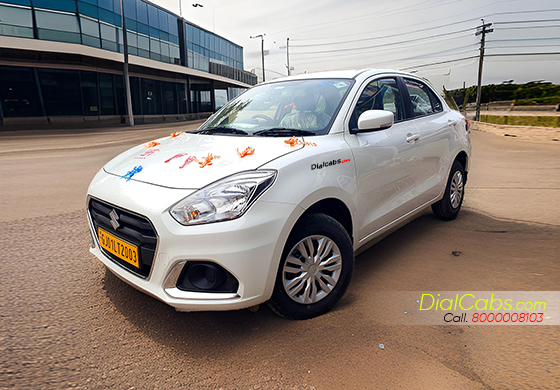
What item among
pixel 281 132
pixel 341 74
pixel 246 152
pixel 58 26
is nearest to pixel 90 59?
pixel 58 26

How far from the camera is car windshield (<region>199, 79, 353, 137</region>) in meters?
3.08

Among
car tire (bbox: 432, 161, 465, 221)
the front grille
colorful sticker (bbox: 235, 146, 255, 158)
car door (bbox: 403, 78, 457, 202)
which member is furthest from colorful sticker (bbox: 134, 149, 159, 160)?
car tire (bbox: 432, 161, 465, 221)

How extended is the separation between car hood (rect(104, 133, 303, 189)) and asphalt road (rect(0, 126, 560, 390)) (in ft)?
3.26

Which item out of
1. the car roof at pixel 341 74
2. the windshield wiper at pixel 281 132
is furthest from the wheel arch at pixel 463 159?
the windshield wiper at pixel 281 132

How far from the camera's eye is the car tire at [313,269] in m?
2.46

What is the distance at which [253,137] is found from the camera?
3021 millimetres

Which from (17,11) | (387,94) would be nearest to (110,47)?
(17,11)

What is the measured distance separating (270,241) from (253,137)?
1.07m

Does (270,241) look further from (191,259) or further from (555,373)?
(555,373)

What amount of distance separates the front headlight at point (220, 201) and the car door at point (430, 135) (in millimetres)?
2236

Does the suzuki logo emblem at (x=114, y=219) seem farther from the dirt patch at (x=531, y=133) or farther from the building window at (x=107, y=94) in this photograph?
the building window at (x=107, y=94)

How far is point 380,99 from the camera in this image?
11.7 ft

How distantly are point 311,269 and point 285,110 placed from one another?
1530mm

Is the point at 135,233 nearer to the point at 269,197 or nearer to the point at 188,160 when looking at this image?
the point at 188,160
